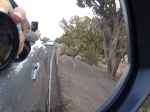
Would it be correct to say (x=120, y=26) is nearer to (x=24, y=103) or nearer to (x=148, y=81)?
(x=148, y=81)

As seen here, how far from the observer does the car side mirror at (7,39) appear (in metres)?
1.46

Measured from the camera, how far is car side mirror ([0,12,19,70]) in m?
1.46

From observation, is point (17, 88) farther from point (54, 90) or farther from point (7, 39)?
point (54, 90)

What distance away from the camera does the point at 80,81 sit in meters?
2.78

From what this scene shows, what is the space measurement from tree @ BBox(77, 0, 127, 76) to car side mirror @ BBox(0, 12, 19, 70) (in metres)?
0.59

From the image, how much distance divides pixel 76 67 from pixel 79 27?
27.5 inches

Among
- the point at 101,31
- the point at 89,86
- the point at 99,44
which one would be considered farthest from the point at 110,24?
the point at 89,86

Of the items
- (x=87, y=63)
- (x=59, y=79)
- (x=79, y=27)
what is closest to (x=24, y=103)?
(x=79, y=27)

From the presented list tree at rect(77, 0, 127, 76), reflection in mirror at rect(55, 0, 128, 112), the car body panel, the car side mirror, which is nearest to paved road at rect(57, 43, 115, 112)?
reflection in mirror at rect(55, 0, 128, 112)

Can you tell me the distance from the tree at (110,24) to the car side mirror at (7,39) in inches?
23.2

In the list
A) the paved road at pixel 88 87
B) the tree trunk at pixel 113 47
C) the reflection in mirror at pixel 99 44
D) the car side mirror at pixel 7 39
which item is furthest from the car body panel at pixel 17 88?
the tree trunk at pixel 113 47

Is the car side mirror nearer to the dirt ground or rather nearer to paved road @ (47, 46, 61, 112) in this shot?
the dirt ground

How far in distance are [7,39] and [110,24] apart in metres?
0.77

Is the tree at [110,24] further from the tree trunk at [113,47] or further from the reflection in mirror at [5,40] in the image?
the reflection in mirror at [5,40]
